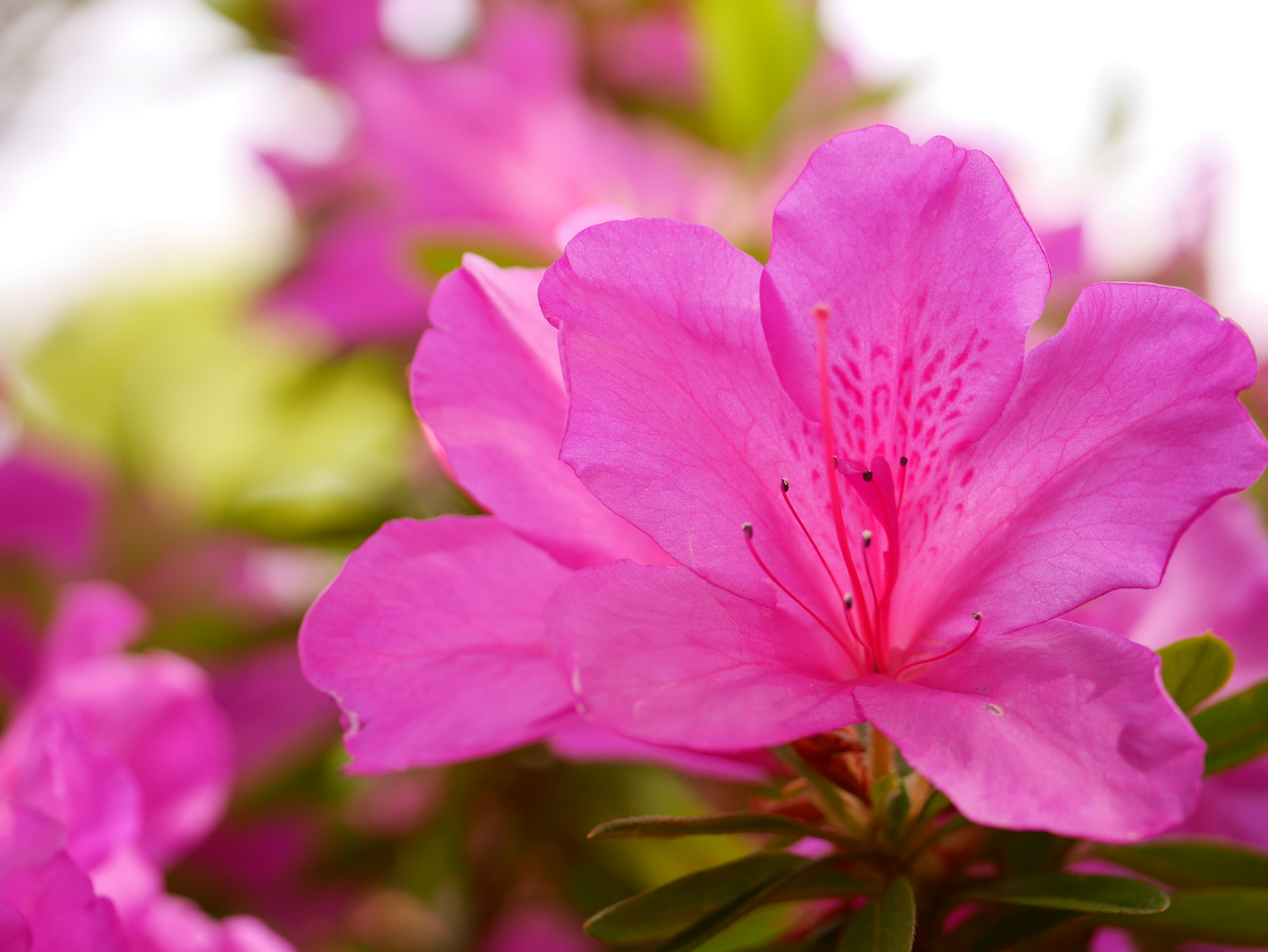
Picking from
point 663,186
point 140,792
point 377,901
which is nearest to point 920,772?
point 140,792

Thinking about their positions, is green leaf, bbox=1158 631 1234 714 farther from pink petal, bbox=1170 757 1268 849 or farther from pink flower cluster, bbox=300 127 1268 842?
pink petal, bbox=1170 757 1268 849

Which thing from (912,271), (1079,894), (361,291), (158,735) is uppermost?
(912,271)

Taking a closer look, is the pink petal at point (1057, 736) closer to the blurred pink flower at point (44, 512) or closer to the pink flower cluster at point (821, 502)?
the pink flower cluster at point (821, 502)

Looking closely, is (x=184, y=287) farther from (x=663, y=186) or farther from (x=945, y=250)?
(x=945, y=250)

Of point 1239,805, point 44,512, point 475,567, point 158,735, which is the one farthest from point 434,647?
point 44,512

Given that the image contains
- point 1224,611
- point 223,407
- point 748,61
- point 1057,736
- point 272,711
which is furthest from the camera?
point 223,407

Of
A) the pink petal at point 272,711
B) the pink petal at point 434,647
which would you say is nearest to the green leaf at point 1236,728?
the pink petal at point 434,647

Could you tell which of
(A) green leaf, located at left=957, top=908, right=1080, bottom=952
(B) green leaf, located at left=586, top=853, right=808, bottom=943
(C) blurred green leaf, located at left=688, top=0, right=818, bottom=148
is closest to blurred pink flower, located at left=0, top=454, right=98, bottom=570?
(C) blurred green leaf, located at left=688, top=0, right=818, bottom=148

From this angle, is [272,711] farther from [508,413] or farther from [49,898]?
[508,413]
